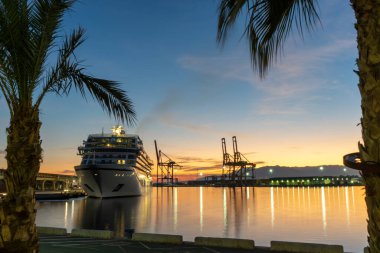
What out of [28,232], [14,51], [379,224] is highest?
[14,51]

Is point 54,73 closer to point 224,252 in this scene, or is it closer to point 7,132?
point 7,132

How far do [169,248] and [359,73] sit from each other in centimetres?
1088

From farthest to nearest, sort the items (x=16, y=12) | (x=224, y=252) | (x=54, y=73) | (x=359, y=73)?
1. (x=224, y=252)
2. (x=54, y=73)
3. (x=16, y=12)
4. (x=359, y=73)

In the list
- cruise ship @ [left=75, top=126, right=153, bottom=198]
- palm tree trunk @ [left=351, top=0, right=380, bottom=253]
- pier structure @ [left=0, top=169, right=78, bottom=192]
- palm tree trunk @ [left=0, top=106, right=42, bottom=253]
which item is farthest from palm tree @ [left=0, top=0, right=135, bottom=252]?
pier structure @ [left=0, top=169, right=78, bottom=192]

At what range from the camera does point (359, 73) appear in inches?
116

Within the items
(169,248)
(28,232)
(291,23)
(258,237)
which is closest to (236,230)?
(258,237)

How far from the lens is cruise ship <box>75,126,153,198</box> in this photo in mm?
64188

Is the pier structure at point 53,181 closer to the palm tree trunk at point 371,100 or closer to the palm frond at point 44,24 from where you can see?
the palm frond at point 44,24

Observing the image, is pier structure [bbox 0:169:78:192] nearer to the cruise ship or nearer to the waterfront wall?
the cruise ship

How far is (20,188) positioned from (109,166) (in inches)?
2284

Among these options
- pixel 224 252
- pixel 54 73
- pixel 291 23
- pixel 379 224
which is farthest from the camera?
pixel 224 252

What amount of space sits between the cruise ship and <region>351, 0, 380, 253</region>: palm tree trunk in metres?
62.5

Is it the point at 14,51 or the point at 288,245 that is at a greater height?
the point at 14,51

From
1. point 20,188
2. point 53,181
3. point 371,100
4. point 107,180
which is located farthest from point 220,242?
point 53,181
